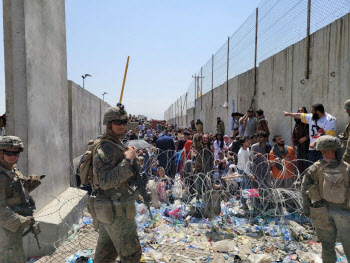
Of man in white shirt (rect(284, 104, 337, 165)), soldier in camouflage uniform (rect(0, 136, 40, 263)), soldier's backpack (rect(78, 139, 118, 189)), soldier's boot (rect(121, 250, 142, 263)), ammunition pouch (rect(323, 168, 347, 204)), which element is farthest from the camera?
man in white shirt (rect(284, 104, 337, 165))

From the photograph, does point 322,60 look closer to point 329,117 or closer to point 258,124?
point 329,117

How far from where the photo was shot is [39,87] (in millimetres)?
3844

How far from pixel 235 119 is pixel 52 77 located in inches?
252

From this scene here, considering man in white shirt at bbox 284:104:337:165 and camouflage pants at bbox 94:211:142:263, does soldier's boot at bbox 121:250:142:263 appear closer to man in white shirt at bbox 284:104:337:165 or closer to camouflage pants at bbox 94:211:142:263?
camouflage pants at bbox 94:211:142:263

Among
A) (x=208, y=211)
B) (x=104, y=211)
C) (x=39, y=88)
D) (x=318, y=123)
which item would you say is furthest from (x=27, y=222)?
(x=318, y=123)

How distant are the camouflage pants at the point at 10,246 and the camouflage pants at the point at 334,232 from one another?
110 inches

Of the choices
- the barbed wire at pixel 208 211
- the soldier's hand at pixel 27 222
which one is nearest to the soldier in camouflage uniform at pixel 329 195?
the barbed wire at pixel 208 211

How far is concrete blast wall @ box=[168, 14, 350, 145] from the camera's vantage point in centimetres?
507

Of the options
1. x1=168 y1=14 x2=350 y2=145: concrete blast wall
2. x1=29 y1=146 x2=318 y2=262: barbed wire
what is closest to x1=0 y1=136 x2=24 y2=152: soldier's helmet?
x1=29 y1=146 x2=318 y2=262: barbed wire

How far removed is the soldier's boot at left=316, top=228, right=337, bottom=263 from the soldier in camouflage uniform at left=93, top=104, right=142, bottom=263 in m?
1.81

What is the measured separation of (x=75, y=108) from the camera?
7.00 m

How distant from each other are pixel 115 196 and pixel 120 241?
0.37 m

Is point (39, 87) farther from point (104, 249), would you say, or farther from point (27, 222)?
point (104, 249)

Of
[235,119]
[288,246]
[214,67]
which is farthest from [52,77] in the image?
[214,67]
